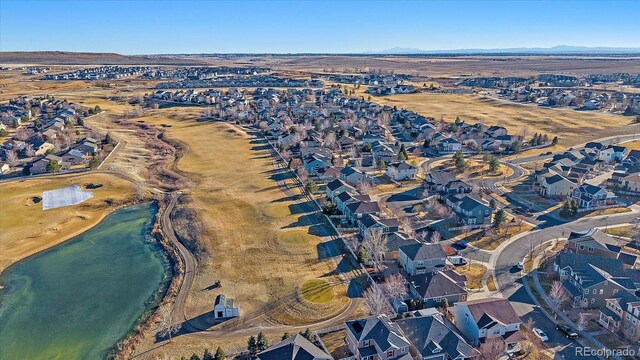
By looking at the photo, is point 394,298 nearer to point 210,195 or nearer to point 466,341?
point 466,341

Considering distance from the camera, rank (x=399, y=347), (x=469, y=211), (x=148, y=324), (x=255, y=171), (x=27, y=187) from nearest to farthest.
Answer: (x=399, y=347) < (x=148, y=324) < (x=469, y=211) < (x=27, y=187) < (x=255, y=171)

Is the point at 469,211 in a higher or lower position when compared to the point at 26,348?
higher

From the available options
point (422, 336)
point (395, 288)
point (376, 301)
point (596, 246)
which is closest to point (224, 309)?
point (376, 301)

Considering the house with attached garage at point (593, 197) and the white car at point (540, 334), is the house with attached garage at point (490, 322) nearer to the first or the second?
the white car at point (540, 334)

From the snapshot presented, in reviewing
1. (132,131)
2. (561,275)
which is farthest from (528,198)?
(132,131)

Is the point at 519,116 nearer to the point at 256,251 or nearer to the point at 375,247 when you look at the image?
the point at 375,247

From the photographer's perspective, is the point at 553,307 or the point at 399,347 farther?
the point at 553,307
